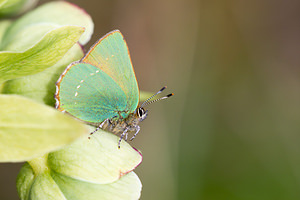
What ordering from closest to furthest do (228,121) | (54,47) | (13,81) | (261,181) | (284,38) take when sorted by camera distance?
1. (54,47)
2. (13,81)
3. (261,181)
4. (228,121)
5. (284,38)

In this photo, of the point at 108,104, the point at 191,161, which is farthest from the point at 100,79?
the point at 191,161

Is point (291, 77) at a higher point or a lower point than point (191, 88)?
higher

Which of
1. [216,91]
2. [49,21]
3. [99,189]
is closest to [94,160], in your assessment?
[99,189]

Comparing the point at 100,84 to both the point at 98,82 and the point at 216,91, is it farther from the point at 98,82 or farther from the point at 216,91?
the point at 216,91

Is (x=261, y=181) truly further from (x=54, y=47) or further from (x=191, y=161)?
(x=54, y=47)

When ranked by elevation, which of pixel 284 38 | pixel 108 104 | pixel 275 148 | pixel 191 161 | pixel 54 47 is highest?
pixel 284 38

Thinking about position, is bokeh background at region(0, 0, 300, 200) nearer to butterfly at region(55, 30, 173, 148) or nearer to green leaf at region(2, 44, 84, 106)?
butterfly at region(55, 30, 173, 148)

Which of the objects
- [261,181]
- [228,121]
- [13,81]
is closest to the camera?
[13,81]
